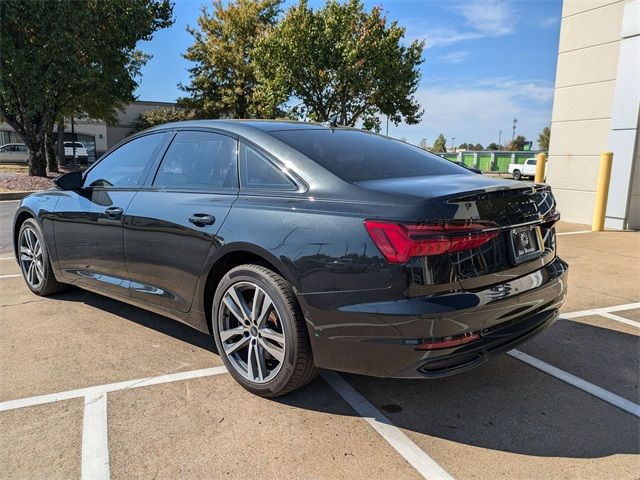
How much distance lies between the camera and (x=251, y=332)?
9.86 ft

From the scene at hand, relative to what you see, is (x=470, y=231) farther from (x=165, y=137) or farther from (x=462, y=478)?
(x=165, y=137)

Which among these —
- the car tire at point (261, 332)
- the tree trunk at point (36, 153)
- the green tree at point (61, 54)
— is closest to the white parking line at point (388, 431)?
the car tire at point (261, 332)

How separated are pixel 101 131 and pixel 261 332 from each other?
186ft

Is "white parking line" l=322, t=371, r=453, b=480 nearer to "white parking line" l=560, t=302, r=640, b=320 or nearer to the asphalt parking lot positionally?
the asphalt parking lot

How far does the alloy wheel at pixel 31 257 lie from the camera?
489cm

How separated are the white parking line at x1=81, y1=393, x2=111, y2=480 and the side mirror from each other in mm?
2063

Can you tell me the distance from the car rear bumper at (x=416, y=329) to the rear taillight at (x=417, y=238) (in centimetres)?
22

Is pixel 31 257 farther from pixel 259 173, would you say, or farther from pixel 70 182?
pixel 259 173

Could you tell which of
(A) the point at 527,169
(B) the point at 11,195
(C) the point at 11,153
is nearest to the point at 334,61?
(B) the point at 11,195

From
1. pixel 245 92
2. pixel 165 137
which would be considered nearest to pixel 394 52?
pixel 245 92

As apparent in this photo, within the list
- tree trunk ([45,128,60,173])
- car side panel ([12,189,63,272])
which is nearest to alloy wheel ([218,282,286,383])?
car side panel ([12,189,63,272])

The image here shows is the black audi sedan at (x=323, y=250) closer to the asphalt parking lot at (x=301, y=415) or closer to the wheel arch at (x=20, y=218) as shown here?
the asphalt parking lot at (x=301, y=415)

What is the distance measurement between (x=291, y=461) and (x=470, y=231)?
1395 millimetres

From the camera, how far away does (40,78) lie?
1780 centimetres
